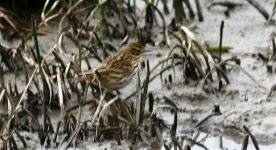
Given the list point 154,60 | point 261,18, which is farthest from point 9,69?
point 261,18

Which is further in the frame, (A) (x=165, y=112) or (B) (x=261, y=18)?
(B) (x=261, y=18)

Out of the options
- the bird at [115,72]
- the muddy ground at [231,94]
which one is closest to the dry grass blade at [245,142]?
the muddy ground at [231,94]

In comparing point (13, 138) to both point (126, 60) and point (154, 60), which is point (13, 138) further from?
point (154, 60)

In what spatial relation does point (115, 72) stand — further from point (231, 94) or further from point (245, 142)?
point (245, 142)

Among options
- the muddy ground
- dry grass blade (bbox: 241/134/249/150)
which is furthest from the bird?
dry grass blade (bbox: 241/134/249/150)

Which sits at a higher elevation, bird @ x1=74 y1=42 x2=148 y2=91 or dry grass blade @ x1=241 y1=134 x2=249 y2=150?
bird @ x1=74 y1=42 x2=148 y2=91

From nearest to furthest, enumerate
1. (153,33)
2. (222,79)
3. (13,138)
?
(13,138) < (222,79) < (153,33)

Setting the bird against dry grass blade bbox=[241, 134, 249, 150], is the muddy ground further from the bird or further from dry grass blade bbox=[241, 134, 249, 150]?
dry grass blade bbox=[241, 134, 249, 150]

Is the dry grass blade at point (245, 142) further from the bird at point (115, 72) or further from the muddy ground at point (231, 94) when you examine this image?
the bird at point (115, 72)
